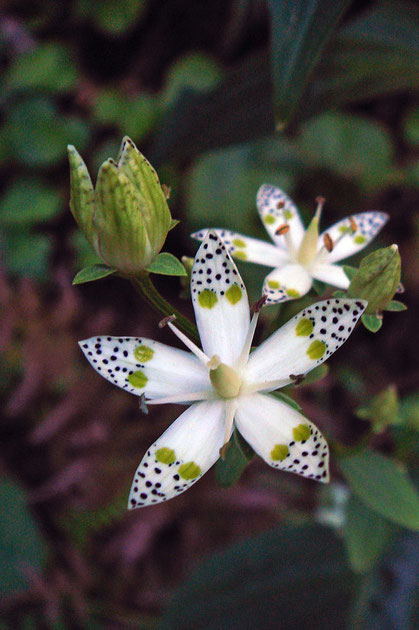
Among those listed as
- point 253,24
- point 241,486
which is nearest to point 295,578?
point 241,486

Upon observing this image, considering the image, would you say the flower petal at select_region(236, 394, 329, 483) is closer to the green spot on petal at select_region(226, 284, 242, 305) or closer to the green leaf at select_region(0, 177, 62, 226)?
the green spot on petal at select_region(226, 284, 242, 305)

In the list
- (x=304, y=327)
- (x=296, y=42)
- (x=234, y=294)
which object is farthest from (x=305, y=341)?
(x=296, y=42)

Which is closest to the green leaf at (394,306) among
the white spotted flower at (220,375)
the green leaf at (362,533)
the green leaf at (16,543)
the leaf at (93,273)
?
the white spotted flower at (220,375)

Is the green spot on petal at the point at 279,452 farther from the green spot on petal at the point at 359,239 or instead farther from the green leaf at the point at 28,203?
the green leaf at the point at 28,203

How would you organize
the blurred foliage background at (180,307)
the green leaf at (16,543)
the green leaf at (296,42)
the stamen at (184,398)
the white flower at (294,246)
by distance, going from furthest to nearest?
1. the green leaf at (16,543)
2. the blurred foliage background at (180,307)
3. the green leaf at (296,42)
4. the white flower at (294,246)
5. the stamen at (184,398)

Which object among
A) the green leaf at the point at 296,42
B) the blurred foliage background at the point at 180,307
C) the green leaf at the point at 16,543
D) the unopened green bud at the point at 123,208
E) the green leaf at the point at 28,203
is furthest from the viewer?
the green leaf at the point at 28,203

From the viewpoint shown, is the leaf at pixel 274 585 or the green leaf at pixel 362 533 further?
the leaf at pixel 274 585
